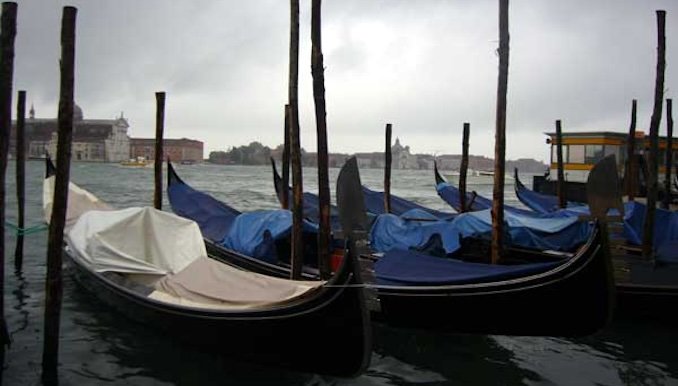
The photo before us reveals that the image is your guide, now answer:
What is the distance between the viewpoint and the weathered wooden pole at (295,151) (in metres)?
5.80

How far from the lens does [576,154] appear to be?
54.7 feet

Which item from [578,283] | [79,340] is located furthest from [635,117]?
[79,340]

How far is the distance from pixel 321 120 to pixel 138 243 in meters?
2.23

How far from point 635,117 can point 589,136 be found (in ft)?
19.0

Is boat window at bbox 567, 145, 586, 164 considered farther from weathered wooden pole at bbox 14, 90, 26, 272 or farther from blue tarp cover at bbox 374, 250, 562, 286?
weathered wooden pole at bbox 14, 90, 26, 272

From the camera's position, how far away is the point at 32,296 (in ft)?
23.0

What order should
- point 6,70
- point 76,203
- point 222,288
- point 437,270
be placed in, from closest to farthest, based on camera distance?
point 6,70 → point 222,288 → point 437,270 → point 76,203

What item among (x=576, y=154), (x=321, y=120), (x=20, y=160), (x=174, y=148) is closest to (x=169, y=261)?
(x=321, y=120)

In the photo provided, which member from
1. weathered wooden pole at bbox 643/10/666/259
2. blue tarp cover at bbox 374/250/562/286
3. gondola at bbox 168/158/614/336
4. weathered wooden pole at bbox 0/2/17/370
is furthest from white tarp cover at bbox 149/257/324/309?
weathered wooden pole at bbox 643/10/666/259

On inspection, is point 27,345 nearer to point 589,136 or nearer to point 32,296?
point 32,296

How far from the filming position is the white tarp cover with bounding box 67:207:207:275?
5883mm

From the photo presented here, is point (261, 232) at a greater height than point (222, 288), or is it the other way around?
point (261, 232)

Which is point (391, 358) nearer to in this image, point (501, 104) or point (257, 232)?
point (257, 232)

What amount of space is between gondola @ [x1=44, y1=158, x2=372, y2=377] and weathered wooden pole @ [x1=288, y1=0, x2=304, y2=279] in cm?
77
